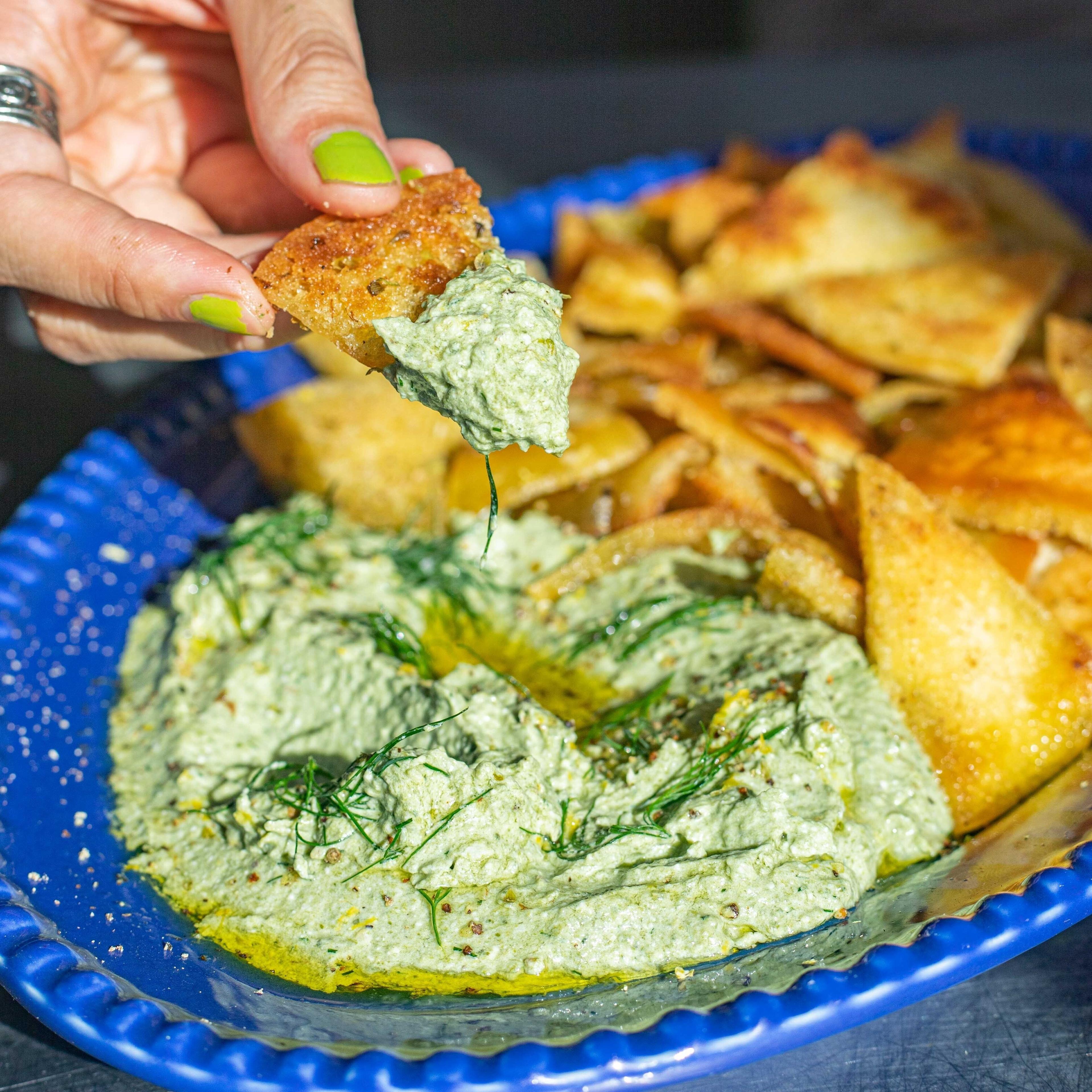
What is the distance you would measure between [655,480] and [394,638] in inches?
35.5

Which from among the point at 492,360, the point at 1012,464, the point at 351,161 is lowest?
the point at 1012,464

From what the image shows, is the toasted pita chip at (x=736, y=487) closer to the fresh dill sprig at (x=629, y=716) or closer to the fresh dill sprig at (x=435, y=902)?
the fresh dill sprig at (x=629, y=716)

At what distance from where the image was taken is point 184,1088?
64.8 inches

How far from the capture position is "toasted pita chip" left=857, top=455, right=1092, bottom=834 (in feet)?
7.45

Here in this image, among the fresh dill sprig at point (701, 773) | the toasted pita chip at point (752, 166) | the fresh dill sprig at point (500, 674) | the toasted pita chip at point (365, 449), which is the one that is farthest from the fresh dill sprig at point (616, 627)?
the toasted pita chip at point (752, 166)

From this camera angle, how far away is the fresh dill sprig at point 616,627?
2607mm

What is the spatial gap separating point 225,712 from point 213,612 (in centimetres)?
35

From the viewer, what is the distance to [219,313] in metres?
2.20

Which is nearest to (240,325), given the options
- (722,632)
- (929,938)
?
(722,632)

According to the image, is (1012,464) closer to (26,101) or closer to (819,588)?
(819,588)

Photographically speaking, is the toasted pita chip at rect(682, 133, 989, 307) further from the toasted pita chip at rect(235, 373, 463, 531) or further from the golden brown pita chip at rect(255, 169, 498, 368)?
the golden brown pita chip at rect(255, 169, 498, 368)

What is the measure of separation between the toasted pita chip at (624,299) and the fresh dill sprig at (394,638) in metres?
1.37

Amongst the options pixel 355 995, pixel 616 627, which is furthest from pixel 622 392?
pixel 355 995

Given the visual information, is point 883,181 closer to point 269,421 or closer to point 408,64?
point 269,421
